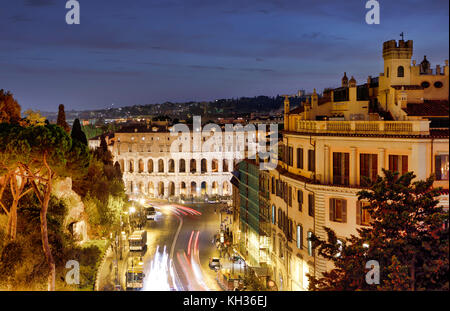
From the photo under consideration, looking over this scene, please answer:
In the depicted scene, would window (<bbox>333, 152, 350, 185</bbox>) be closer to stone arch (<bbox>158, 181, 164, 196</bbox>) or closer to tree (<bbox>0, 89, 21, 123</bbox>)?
tree (<bbox>0, 89, 21, 123</bbox>)

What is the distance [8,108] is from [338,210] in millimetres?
16697

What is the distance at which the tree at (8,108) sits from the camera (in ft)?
75.4

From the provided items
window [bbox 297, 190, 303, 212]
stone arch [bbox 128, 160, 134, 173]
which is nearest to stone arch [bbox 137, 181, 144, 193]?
stone arch [bbox 128, 160, 134, 173]

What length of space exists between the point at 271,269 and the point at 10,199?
1131 cm

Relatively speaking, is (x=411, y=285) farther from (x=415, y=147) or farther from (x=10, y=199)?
(x=10, y=199)

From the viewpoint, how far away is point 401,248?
9727 millimetres

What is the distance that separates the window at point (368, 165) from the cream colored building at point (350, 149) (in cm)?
3

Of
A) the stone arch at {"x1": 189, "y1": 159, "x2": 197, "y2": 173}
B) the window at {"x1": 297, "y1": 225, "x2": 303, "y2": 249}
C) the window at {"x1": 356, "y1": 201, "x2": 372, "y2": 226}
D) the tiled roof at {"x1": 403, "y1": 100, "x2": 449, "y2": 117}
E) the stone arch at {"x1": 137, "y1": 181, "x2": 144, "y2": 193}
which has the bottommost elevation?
the stone arch at {"x1": 137, "y1": 181, "x2": 144, "y2": 193}

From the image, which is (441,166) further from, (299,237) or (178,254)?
(178,254)

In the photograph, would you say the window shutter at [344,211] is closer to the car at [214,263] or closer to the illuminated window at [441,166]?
the illuminated window at [441,166]

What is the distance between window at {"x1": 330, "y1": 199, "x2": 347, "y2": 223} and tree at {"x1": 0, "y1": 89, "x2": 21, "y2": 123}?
599 inches

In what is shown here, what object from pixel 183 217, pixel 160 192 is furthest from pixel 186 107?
pixel 183 217

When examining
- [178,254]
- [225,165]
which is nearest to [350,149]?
[178,254]

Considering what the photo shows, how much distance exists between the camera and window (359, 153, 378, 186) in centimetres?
1503
